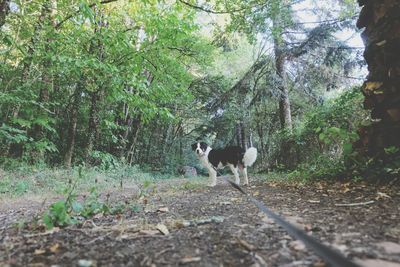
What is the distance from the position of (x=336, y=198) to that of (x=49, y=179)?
6.84m

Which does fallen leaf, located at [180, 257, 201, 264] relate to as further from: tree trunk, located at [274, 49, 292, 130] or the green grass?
tree trunk, located at [274, 49, 292, 130]

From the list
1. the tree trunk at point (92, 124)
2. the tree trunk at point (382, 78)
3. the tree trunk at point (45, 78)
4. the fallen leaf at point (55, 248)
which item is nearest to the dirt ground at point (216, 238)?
the fallen leaf at point (55, 248)

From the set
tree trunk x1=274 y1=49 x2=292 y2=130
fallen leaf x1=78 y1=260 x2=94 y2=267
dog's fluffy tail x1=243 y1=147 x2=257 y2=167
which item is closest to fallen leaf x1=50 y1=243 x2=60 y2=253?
fallen leaf x1=78 y1=260 x2=94 y2=267

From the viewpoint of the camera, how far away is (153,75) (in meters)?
13.7

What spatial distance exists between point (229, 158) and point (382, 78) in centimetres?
371

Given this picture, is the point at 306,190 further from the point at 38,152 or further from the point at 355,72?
the point at 355,72

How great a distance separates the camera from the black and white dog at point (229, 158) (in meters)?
7.38

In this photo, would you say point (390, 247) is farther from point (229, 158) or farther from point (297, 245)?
point (229, 158)

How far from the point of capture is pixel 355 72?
44.5 ft

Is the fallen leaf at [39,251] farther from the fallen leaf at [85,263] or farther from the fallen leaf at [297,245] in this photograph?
the fallen leaf at [297,245]

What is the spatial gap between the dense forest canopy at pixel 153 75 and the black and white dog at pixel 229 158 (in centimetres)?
198

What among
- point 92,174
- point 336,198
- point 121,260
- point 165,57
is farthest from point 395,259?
point 165,57

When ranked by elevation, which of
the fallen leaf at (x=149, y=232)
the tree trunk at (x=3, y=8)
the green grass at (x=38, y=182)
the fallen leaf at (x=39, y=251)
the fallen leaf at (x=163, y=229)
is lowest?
the fallen leaf at (x=39, y=251)

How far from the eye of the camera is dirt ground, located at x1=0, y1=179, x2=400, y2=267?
1849 mm
